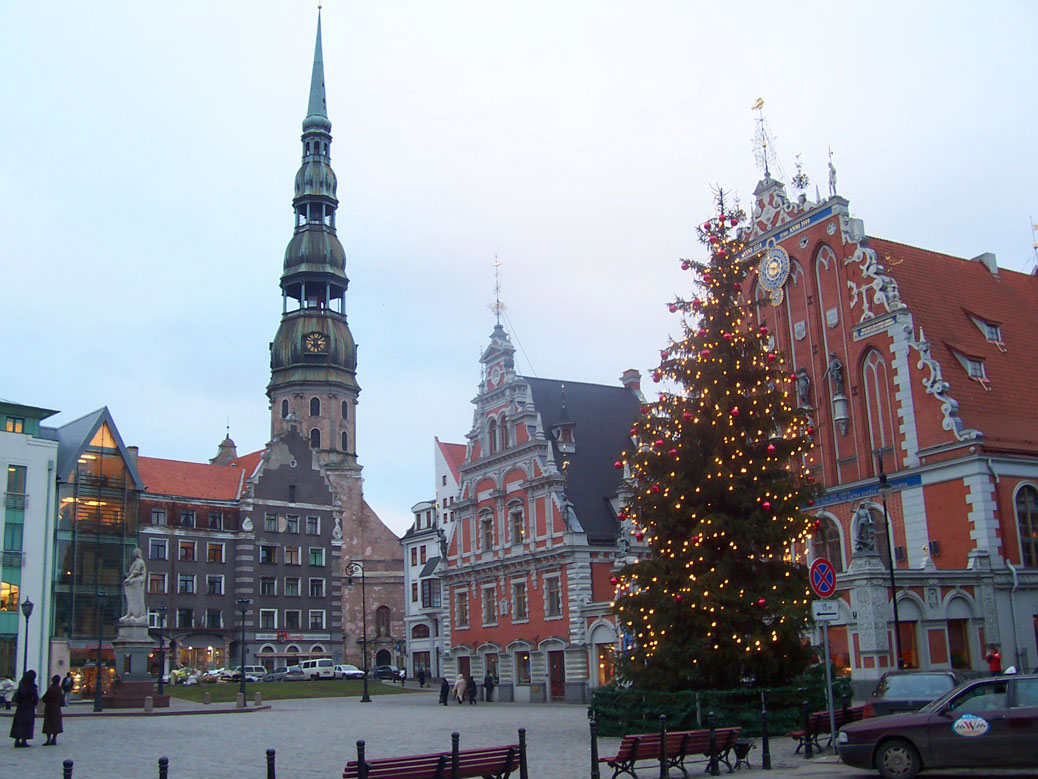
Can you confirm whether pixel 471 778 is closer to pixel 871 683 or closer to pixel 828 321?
pixel 871 683

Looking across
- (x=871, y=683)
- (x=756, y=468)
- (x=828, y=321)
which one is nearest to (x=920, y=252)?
(x=828, y=321)

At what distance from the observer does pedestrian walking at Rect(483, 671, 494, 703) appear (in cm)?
5000

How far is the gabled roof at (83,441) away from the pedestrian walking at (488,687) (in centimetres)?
→ 3000

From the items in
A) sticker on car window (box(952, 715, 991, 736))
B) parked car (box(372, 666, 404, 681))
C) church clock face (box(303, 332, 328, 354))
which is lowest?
parked car (box(372, 666, 404, 681))

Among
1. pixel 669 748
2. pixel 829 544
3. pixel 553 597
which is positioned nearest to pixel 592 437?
pixel 553 597

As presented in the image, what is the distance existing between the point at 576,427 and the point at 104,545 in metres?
31.6

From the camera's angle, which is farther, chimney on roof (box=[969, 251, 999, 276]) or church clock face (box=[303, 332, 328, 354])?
church clock face (box=[303, 332, 328, 354])

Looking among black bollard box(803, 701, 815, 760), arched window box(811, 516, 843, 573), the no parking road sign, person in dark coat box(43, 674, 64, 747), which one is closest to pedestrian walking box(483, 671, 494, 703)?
arched window box(811, 516, 843, 573)

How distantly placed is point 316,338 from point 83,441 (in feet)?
124

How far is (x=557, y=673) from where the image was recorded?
4847cm

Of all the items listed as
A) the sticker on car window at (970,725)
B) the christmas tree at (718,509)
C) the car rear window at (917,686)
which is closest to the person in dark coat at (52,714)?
the christmas tree at (718,509)

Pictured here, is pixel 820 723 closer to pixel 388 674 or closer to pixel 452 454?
pixel 452 454

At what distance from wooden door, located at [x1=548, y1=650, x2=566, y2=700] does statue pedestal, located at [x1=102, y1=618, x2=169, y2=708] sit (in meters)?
16.4

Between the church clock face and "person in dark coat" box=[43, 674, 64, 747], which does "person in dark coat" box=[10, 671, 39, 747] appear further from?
the church clock face
